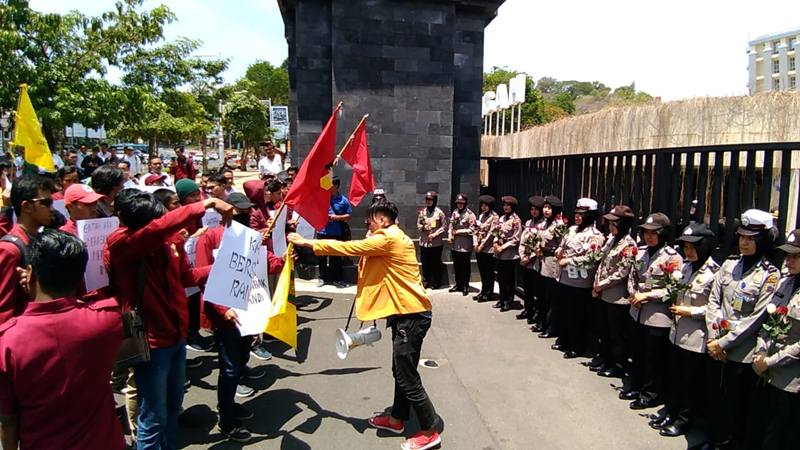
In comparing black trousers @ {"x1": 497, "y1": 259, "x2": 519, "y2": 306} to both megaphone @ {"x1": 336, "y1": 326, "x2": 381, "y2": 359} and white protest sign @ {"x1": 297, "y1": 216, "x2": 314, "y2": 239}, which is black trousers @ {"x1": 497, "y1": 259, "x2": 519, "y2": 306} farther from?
megaphone @ {"x1": 336, "y1": 326, "x2": 381, "y2": 359}

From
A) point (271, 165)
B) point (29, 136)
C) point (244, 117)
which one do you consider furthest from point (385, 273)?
point (244, 117)

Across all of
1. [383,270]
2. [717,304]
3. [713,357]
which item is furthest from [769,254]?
[383,270]

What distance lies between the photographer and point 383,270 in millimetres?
4367

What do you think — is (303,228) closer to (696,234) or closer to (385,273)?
(385,273)

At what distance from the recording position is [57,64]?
1146 cm

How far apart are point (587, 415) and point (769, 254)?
6.88ft

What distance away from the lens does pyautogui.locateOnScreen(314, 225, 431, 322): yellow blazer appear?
4.26 metres

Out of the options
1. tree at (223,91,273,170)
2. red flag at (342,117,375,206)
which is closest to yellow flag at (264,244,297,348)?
red flag at (342,117,375,206)

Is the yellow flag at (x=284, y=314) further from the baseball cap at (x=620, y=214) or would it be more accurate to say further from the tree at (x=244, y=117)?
the tree at (x=244, y=117)

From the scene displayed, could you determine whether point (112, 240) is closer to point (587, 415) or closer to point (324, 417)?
point (324, 417)

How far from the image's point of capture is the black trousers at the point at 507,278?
8.16 metres

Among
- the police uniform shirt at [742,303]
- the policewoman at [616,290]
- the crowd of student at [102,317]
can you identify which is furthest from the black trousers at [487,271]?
the police uniform shirt at [742,303]

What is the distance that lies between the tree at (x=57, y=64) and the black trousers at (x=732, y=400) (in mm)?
12277

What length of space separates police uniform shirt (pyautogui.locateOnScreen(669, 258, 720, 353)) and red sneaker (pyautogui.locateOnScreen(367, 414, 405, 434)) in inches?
98.2
